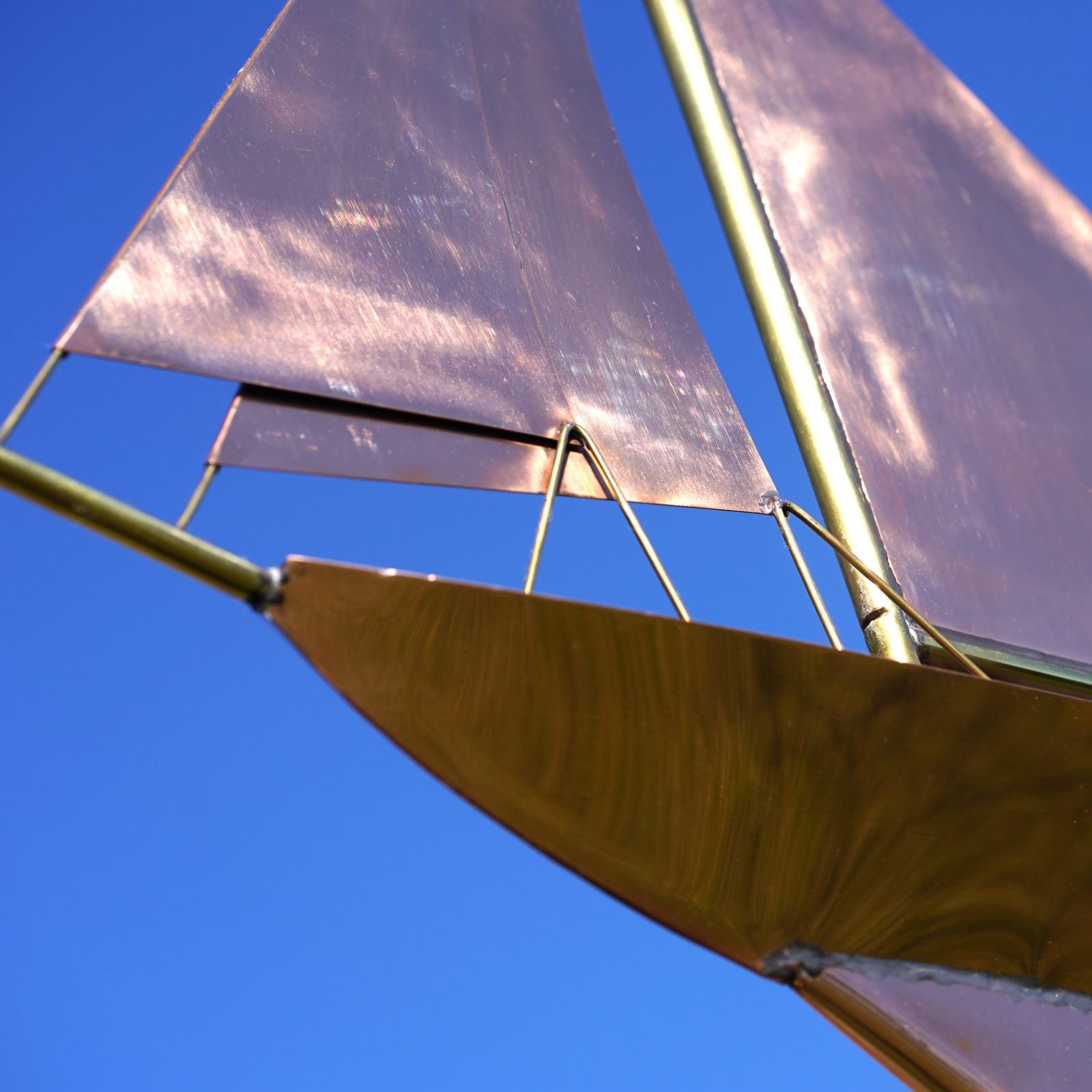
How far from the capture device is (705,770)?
1.98 meters

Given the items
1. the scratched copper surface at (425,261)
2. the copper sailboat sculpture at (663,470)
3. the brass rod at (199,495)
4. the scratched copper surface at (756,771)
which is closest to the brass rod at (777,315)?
the copper sailboat sculpture at (663,470)

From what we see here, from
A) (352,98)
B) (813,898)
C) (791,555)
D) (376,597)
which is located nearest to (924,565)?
(791,555)

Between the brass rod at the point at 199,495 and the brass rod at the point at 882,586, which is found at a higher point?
the brass rod at the point at 882,586

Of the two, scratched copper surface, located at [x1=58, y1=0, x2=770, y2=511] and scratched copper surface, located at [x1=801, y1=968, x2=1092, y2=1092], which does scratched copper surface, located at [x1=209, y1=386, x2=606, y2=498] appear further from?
scratched copper surface, located at [x1=801, y1=968, x2=1092, y2=1092]

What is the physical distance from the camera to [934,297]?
3.79m

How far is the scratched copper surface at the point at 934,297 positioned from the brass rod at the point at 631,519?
870 millimetres

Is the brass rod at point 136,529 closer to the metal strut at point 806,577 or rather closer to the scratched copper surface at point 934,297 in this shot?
the metal strut at point 806,577

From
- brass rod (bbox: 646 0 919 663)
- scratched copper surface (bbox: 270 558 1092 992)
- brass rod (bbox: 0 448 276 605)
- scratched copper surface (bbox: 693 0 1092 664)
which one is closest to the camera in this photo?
brass rod (bbox: 0 448 276 605)

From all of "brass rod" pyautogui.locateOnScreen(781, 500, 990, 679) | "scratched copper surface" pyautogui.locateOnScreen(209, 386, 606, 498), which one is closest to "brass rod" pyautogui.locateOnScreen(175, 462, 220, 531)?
"scratched copper surface" pyautogui.locateOnScreen(209, 386, 606, 498)

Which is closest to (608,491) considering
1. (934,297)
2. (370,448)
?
(370,448)

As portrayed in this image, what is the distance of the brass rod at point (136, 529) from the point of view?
1.63 meters

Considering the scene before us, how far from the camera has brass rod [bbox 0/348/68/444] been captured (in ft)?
5.61

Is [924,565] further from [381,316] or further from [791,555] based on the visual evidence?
[381,316]

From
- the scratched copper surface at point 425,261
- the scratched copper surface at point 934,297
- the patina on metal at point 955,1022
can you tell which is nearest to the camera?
the patina on metal at point 955,1022
